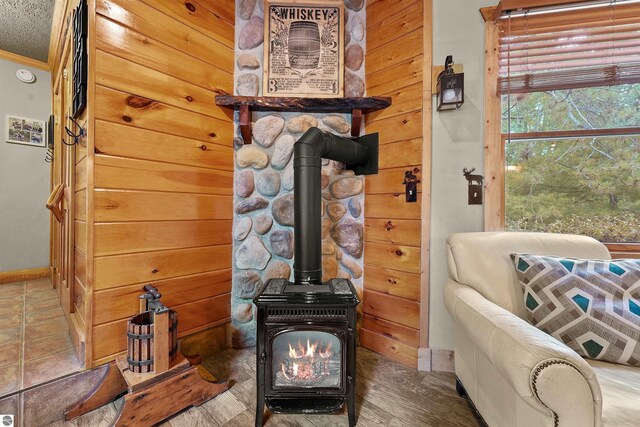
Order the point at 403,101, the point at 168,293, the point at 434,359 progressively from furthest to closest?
the point at 403,101 → the point at 434,359 → the point at 168,293

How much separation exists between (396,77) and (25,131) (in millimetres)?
3853

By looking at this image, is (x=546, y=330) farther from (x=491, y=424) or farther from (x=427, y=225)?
(x=427, y=225)

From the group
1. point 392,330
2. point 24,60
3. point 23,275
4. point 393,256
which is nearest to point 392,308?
point 392,330

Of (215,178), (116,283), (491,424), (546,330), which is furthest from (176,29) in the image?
(491,424)

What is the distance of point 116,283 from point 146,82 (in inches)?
46.3

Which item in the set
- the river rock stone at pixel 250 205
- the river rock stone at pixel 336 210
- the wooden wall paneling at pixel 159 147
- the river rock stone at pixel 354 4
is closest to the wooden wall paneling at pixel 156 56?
the wooden wall paneling at pixel 159 147

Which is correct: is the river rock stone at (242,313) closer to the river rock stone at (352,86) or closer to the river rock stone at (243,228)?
the river rock stone at (243,228)

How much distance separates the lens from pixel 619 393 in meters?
0.82

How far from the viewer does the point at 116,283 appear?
1.40 m

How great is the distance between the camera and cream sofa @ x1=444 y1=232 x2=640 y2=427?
28.8 inches

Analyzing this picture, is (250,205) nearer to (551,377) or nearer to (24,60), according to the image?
(551,377)

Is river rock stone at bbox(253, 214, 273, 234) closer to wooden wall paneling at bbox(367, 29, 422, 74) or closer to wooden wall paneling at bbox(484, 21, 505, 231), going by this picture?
wooden wall paneling at bbox(367, 29, 422, 74)

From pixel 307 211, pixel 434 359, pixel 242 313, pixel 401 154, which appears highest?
pixel 401 154

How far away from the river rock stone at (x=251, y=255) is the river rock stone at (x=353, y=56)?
154 centimetres
